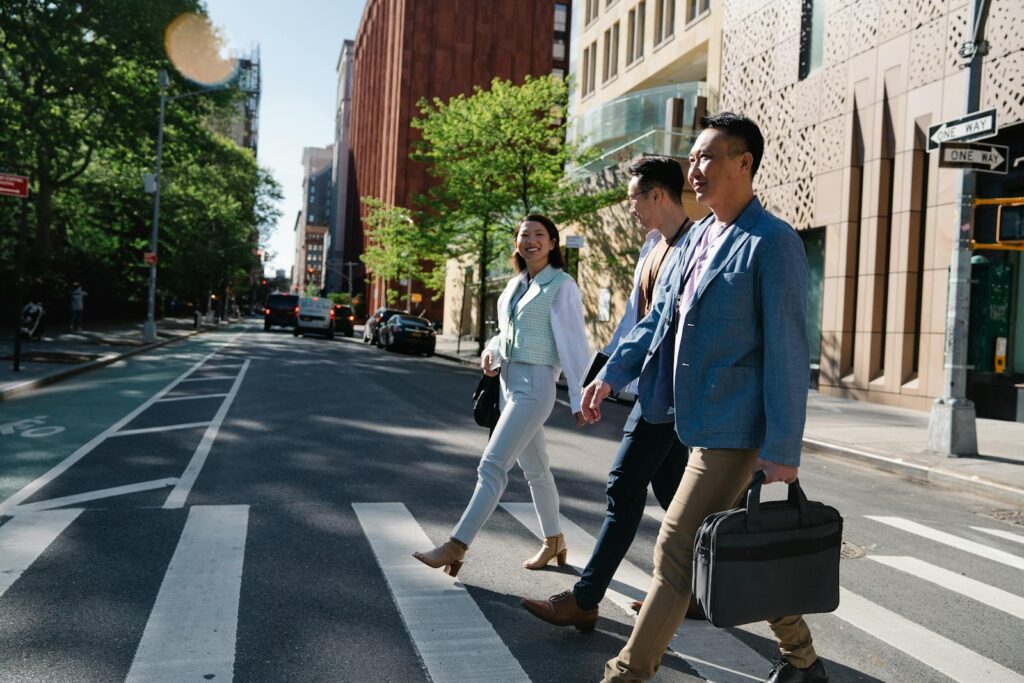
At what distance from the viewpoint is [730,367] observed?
9.72ft

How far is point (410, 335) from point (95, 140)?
12.3 metres

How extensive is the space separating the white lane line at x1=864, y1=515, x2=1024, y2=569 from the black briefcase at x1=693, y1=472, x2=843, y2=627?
3738mm

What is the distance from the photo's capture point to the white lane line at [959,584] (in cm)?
483

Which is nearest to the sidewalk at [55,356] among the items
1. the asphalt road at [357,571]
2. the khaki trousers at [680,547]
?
the asphalt road at [357,571]

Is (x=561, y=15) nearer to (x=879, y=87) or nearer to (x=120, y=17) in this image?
(x=120, y=17)

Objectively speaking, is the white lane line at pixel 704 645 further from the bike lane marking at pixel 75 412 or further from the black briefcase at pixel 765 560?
the bike lane marking at pixel 75 412

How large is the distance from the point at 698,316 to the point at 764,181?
2122 cm

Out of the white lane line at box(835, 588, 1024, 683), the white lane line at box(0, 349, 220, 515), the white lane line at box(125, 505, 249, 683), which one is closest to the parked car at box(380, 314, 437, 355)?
the white lane line at box(0, 349, 220, 515)

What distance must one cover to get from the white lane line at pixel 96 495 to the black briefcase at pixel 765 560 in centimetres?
508

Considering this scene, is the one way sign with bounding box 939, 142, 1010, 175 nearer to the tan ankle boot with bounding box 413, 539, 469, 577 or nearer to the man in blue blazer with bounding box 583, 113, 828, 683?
the tan ankle boot with bounding box 413, 539, 469, 577

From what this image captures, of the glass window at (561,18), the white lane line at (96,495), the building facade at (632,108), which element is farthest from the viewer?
the glass window at (561,18)

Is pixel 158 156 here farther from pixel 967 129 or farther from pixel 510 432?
pixel 510 432

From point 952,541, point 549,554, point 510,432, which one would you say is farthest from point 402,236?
point 510,432

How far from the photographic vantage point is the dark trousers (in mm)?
3674
